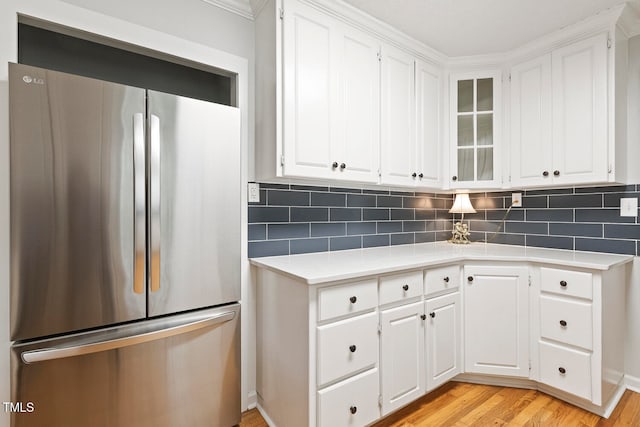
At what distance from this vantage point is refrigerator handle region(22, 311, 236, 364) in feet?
3.77

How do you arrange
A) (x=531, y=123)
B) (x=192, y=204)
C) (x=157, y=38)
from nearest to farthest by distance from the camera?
(x=192, y=204)
(x=157, y=38)
(x=531, y=123)

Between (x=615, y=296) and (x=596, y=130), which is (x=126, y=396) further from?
(x=596, y=130)

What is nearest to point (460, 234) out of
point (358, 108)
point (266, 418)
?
point (358, 108)

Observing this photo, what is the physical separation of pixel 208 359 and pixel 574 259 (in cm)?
216

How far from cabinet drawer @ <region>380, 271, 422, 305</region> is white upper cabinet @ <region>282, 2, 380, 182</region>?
64 centimetres

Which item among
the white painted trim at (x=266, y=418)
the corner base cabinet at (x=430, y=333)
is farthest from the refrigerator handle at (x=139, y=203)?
the white painted trim at (x=266, y=418)

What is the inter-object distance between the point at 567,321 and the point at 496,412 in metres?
0.68

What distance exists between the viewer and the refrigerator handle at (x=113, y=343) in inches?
45.3

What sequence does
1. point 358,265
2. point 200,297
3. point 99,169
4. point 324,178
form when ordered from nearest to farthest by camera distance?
point 99,169, point 200,297, point 358,265, point 324,178

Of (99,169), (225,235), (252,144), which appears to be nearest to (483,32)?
(252,144)

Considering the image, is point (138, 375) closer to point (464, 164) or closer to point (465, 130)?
point (464, 164)

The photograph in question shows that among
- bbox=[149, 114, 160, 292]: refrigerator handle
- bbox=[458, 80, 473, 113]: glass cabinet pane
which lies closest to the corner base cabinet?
bbox=[149, 114, 160, 292]: refrigerator handle

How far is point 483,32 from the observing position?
6.96 ft

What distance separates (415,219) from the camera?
275 cm
